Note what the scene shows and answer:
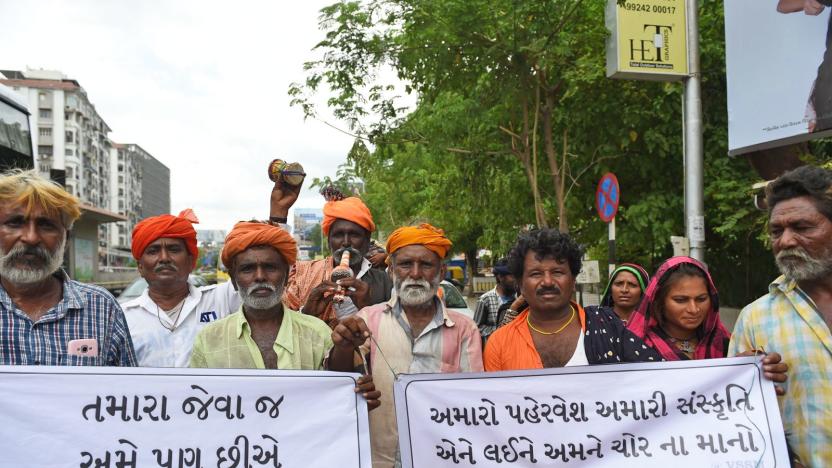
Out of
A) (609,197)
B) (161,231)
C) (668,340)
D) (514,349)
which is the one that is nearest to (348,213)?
(161,231)

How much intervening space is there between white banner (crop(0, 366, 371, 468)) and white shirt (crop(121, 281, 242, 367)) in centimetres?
79

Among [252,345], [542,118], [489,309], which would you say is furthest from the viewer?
[542,118]

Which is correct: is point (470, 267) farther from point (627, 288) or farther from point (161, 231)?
point (161, 231)

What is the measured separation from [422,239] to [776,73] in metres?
6.64

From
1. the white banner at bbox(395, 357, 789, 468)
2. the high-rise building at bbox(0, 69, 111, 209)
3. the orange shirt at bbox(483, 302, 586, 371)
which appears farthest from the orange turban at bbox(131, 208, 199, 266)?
the high-rise building at bbox(0, 69, 111, 209)

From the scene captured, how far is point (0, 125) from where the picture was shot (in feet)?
27.7

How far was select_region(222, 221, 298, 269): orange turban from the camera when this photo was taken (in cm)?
299

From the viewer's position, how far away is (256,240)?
2.98 metres

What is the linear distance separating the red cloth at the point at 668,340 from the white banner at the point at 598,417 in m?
0.52

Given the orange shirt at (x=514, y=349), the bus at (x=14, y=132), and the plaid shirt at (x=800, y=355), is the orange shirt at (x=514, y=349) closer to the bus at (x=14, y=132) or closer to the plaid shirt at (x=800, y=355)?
the plaid shirt at (x=800, y=355)

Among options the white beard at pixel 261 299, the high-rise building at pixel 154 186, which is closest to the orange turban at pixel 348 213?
the white beard at pixel 261 299

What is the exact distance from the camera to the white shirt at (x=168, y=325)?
322cm

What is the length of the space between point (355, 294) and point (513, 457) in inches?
53.1

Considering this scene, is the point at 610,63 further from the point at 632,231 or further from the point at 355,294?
the point at 355,294
